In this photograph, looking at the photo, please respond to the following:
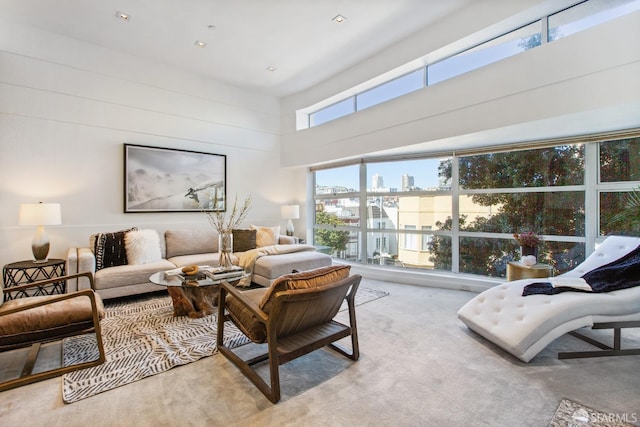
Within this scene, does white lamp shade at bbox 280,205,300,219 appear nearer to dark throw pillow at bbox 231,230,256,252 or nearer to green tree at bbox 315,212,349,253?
green tree at bbox 315,212,349,253

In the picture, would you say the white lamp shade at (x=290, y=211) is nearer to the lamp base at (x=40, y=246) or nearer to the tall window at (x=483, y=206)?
the tall window at (x=483, y=206)

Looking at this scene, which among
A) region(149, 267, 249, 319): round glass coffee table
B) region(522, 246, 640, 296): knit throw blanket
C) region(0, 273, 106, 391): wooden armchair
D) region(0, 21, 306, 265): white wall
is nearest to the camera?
region(0, 273, 106, 391): wooden armchair

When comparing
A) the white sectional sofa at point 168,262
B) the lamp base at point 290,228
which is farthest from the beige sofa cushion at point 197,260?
the lamp base at point 290,228

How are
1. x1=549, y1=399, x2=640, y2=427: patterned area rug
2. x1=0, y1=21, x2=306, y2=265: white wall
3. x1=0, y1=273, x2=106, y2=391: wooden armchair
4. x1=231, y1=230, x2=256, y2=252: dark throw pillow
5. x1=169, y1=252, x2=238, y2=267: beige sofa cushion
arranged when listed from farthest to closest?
x1=231, y1=230, x2=256, y2=252: dark throw pillow
x1=169, y1=252, x2=238, y2=267: beige sofa cushion
x1=0, y1=21, x2=306, y2=265: white wall
x1=0, y1=273, x2=106, y2=391: wooden armchair
x1=549, y1=399, x2=640, y2=427: patterned area rug

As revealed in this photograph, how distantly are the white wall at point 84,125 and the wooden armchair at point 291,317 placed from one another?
3.32 metres

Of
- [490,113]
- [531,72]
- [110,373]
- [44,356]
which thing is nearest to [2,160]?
[44,356]

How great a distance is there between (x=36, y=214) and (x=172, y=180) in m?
1.84

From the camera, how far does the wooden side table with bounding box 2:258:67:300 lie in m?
3.43

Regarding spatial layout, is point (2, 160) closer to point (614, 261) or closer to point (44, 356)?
point (44, 356)

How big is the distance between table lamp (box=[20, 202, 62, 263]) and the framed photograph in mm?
1036

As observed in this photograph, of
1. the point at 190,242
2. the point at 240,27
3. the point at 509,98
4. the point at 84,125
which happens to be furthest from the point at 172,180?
the point at 509,98

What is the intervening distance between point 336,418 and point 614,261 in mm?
3061

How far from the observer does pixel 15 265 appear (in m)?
3.39

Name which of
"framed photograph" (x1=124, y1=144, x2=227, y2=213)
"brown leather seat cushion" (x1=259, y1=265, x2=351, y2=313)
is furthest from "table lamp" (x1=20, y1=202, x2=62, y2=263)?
"brown leather seat cushion" (x1=259, y1=265, x2=351, y2=313)
